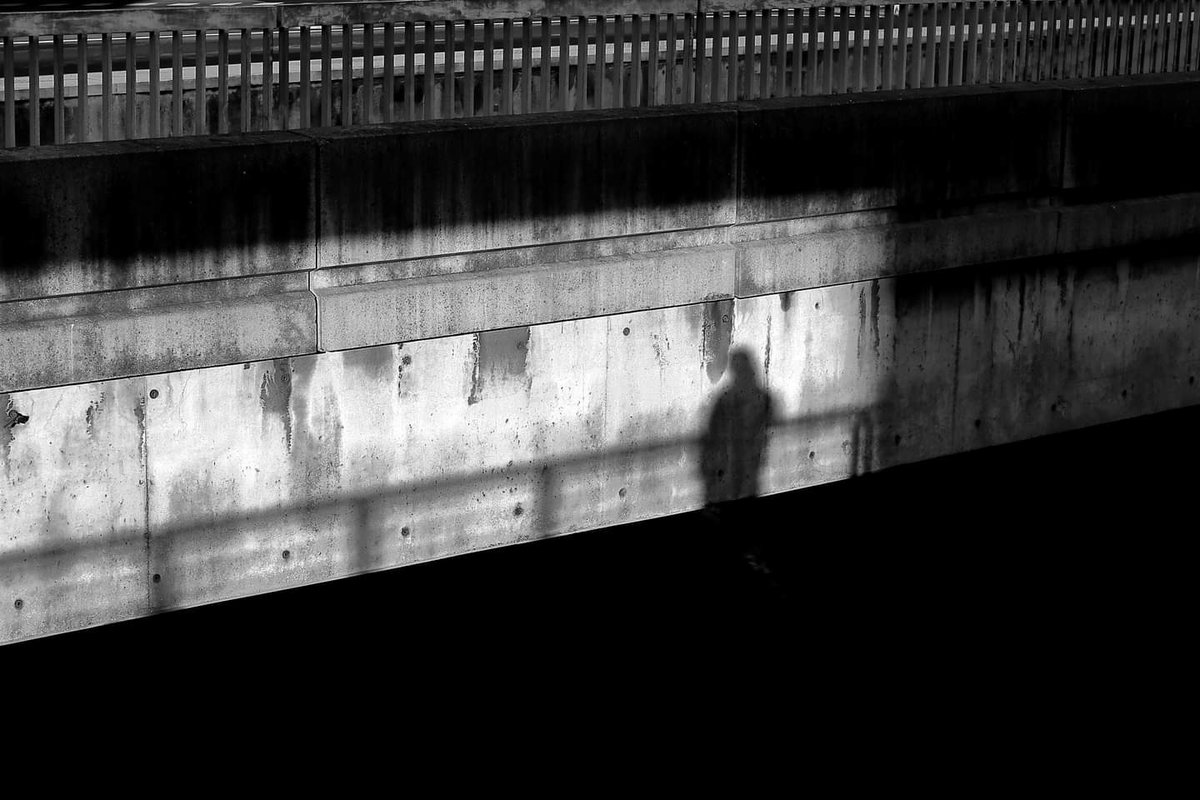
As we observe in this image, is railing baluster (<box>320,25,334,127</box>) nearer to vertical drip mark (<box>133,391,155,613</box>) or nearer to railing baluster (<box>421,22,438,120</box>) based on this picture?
railing baluster (<box>421,22,438,120</box>)

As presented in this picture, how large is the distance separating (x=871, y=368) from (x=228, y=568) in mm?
4707

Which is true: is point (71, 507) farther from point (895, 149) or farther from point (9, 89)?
point (895, 149)

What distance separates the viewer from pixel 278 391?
1002 cm

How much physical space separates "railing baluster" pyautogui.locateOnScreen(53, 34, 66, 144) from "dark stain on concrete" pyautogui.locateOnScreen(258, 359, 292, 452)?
1.89 meters

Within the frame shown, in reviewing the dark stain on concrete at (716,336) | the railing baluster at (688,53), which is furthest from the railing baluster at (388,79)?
the dark stain on concrete at (716,336)

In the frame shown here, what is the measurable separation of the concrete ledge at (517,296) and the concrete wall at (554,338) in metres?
0.02

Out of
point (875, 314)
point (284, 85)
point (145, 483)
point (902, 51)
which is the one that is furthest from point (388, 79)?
point (902, 51)

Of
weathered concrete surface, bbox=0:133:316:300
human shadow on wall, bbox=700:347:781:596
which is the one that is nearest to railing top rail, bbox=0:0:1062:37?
weathered concrete surface, bbox=0:133:316:300

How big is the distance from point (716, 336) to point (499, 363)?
1.60 m

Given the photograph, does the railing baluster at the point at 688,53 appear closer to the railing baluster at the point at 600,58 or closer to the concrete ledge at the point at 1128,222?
the railing baluster at the point at 600,58

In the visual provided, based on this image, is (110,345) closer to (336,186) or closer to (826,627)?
(336,186)

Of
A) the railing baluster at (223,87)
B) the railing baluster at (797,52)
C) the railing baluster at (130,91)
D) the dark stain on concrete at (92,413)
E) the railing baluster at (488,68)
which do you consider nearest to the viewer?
the dark stain on concrete at (92,413)

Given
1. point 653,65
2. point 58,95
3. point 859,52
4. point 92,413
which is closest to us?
point 92,413

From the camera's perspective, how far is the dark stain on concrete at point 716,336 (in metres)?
11.6
